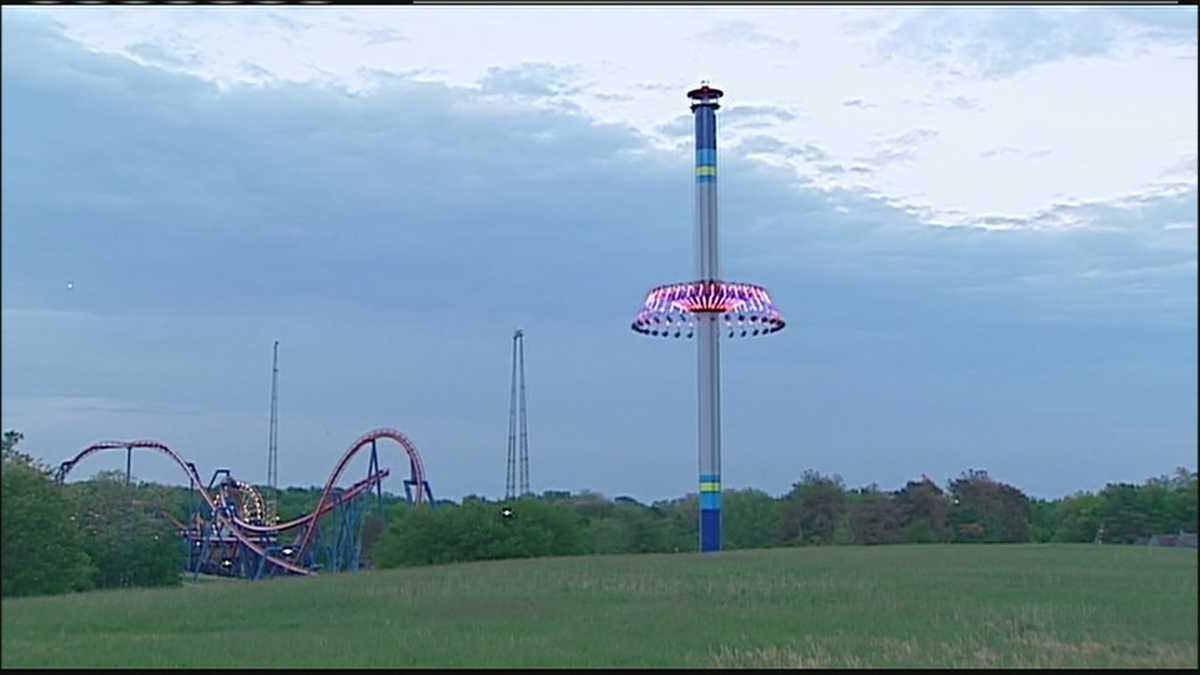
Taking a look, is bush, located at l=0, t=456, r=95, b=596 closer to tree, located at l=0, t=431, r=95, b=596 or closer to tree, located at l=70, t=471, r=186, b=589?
tree, located at l=0, t=431, r=95, b=596

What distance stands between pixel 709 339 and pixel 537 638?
22226 mm

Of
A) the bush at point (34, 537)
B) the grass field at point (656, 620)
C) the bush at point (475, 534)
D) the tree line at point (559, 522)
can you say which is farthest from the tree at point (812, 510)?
the bush at point (34, 537)

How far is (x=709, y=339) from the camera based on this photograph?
35469 mm

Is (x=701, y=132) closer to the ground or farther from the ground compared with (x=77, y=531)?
farther from the ground

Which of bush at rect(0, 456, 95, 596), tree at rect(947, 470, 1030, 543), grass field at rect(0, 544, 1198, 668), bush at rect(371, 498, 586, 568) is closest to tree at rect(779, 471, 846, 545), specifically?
tree at rect(947, 470, 1030, 543)

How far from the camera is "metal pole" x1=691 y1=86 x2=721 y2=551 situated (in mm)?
34812

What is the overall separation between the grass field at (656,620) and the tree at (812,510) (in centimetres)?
1951

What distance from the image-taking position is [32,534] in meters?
11.5

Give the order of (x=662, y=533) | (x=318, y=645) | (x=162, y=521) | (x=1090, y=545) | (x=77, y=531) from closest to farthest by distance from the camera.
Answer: (x=318, y=645), (x=77, y=531), (x=1090, y=545), (x=162, y=521), (x=662, y=533)

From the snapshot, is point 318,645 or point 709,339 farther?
point 709,339

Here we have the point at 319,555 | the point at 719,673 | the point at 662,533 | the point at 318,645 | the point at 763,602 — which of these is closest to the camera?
the point at 719,673

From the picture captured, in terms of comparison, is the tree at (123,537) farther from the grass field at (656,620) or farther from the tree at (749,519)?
the tree at (749,519)

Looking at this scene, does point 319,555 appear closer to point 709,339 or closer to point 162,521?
point 162,521

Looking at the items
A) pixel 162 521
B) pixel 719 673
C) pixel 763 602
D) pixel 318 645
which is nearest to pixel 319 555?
pixel 162 521
